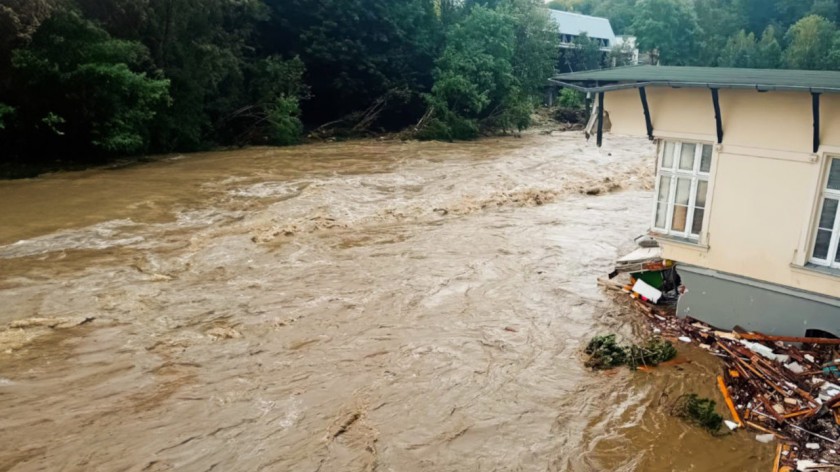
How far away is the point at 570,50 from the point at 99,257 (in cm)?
4932

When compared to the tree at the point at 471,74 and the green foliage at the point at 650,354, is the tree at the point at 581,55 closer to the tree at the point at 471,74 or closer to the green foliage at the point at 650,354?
the tree at the point at 471,74

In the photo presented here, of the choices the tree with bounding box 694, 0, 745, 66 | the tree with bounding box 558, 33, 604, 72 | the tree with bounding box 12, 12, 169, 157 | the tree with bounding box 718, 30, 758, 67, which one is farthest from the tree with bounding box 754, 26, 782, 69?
the tree with bounding box 12, 12, 169, 157

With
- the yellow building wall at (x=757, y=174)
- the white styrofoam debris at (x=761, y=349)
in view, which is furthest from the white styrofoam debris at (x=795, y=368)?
the yellow building wall at (x=757, y=174)

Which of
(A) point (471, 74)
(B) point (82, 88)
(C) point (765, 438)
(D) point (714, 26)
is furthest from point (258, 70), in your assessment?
(D) point (714, 26)

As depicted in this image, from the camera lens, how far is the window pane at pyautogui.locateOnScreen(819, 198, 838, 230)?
7.89 m

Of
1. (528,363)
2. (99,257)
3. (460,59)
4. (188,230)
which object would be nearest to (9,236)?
(99,257)

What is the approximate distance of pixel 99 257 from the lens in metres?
12.0

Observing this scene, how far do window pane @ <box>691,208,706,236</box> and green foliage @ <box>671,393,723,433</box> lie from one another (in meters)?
2.90

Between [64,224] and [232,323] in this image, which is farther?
[64,224]

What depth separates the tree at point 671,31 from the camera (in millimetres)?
55469

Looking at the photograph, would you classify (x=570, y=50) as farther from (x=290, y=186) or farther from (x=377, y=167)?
(x=290, y=186)

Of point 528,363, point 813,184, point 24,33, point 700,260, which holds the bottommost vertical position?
point 528,363

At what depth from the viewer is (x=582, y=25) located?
57531 mm

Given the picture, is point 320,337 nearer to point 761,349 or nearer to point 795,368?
point 761,349
